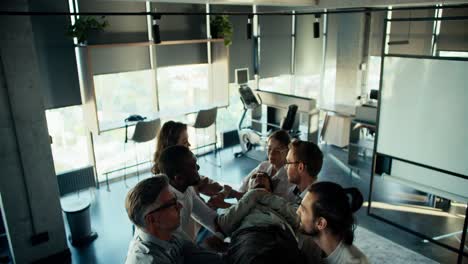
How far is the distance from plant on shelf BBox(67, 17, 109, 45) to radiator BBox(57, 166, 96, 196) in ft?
6.52

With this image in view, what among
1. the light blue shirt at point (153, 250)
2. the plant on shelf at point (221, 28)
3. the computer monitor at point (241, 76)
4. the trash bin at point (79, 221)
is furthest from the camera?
the computer monitor at point (241, 76)

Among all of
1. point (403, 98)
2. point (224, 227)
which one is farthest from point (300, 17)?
point (224, 227)

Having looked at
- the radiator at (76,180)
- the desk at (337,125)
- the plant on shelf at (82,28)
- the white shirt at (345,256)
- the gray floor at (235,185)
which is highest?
the plant on shelf at (82,28)

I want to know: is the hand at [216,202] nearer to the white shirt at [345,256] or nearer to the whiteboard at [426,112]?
the white shirt at [345,256]

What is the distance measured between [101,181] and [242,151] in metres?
2.70

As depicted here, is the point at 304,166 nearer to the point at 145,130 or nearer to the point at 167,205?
the point at 167,205

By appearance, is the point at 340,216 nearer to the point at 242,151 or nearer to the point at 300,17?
the point at 242,151

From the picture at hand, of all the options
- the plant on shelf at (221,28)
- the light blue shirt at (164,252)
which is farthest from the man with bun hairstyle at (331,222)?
the plant on shelf at (221,28)

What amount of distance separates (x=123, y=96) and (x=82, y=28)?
1391 mm

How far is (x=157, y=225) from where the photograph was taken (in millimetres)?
1511

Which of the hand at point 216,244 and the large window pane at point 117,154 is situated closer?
the hand at point 216,244

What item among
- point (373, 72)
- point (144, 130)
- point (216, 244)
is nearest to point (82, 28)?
point (144, 130)

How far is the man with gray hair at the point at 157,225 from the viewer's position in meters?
1.48

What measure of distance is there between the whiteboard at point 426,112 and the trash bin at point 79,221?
137 inches
